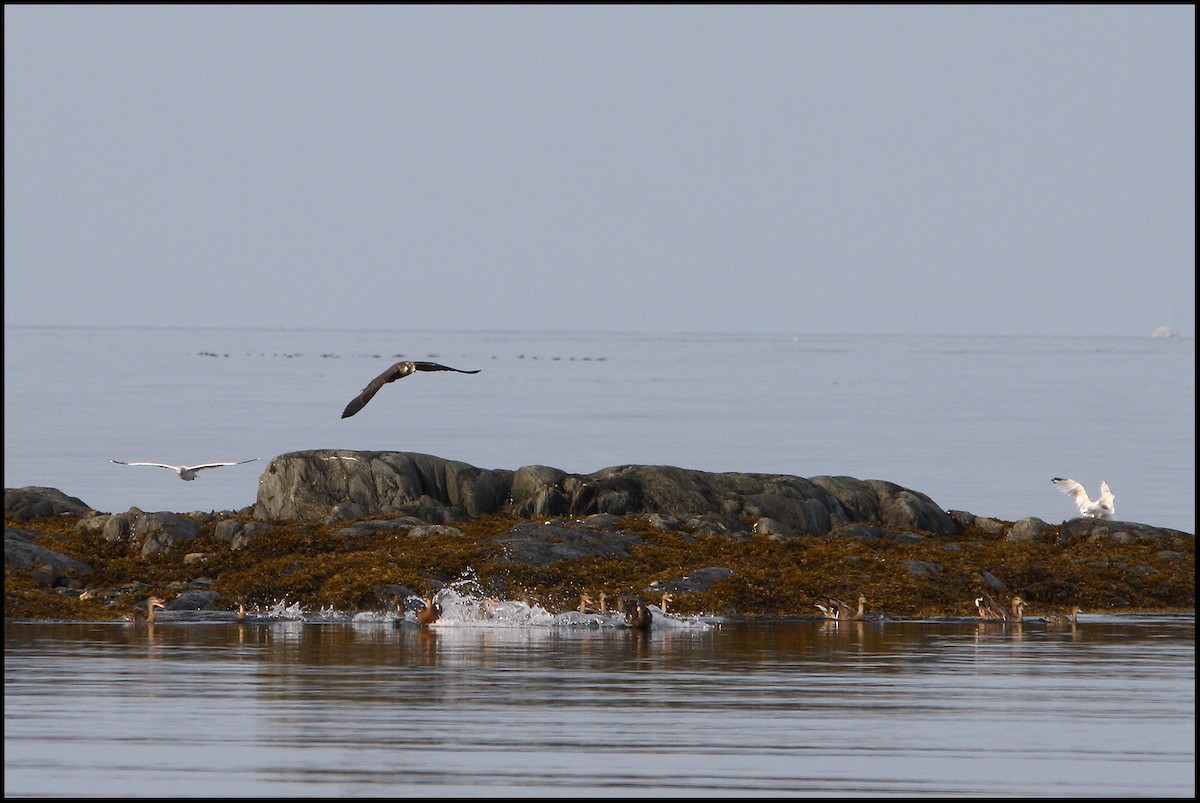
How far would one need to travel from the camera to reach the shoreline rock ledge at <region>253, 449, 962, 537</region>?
3453 cm

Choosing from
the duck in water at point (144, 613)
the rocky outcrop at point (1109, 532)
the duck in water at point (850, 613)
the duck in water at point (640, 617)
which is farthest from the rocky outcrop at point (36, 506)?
the rocky outcrop at point (1109, 532)

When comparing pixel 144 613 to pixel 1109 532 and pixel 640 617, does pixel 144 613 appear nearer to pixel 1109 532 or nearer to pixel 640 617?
pixel 640 617

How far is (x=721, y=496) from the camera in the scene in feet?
117

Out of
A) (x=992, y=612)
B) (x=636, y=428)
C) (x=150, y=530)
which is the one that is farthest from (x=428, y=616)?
(x=636, y=428)

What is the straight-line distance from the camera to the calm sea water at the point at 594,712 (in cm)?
1493

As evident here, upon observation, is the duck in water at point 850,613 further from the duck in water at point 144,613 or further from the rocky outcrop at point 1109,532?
the duck in water at point 144,613

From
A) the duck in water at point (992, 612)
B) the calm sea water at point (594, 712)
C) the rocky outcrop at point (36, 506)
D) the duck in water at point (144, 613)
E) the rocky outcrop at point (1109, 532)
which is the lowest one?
the calm sea water at point (594, 712)

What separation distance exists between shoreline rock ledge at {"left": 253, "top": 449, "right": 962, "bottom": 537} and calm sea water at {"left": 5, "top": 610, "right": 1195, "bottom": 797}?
8.07 metres

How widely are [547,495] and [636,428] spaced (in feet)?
127

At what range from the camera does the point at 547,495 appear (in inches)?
1371

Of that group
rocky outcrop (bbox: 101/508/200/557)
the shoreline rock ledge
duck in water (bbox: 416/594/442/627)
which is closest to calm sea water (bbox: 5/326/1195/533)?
the shoreline rock ledge

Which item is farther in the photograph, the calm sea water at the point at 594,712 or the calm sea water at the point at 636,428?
the calm sea water at the point at 636,428

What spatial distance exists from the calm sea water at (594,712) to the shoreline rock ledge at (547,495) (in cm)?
807

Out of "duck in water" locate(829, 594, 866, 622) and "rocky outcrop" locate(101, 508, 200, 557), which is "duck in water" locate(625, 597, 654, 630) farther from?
"rocky outcrop" locate(101, 508, 200, 557)
